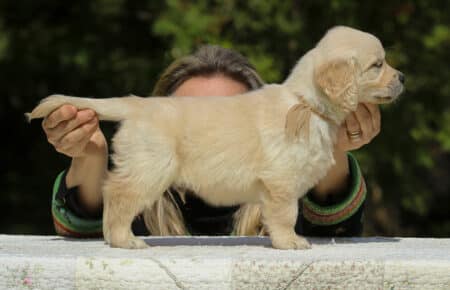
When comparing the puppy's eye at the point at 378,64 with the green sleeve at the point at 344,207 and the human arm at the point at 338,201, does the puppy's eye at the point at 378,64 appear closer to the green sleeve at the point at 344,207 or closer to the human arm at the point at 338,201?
the human arm at the point at 338,201

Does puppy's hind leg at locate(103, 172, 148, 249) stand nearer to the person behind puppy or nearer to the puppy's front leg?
the person behind puppy

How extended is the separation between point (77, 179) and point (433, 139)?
4.56m

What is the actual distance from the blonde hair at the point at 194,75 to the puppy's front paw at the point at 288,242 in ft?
3.80

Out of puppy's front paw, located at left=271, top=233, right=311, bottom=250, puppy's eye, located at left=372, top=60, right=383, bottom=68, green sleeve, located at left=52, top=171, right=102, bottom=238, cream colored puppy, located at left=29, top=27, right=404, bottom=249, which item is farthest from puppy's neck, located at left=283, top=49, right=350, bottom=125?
green sleeve, located at left=52, top=171, right=102, bottom=238

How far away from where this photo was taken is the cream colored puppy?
2.71 metres

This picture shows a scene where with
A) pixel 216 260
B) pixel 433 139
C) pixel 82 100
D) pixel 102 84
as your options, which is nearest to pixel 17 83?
pixel 102 84

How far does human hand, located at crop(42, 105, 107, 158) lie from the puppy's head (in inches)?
32.1

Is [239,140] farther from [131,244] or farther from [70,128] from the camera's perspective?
[70,128]

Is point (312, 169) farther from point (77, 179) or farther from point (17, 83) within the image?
point (17, 83)

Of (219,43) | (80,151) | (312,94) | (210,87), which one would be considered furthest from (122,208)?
(219,43)

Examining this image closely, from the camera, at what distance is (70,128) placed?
285 cm

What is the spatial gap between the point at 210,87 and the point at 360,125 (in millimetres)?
1334

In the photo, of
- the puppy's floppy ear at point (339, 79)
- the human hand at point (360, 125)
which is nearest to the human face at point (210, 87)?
the human hand at point (360, 125)

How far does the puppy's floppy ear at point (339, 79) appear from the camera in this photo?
275cm
